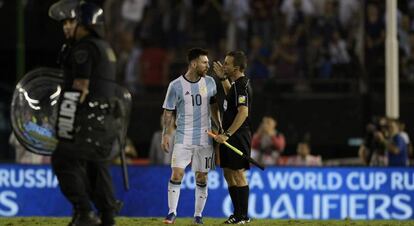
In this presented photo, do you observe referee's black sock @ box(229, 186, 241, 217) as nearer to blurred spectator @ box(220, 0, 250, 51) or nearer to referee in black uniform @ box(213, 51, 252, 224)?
referee in black uniform @ box(213, 51, 252, 224)

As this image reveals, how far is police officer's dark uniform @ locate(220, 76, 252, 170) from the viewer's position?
48.6ft

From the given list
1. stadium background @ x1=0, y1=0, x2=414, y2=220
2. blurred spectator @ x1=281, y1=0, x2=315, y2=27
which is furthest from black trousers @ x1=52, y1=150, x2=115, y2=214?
blurred spectator @ x1=281, y1=0, x2=315, y2=27

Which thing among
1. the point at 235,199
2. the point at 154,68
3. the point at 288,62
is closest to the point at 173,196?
the point at 235,199

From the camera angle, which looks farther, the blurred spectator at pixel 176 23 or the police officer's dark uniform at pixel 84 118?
the blurred spectator at pixel 176 23

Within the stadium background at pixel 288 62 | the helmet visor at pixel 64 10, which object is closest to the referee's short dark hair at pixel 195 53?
the helmet visor at pixel 64 10

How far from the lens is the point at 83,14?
12484 millimetres

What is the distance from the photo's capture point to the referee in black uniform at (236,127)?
14.8 metres

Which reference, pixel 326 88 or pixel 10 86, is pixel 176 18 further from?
pixel 10 86

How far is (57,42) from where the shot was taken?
1176 inches

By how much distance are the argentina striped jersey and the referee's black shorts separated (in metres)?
0.25

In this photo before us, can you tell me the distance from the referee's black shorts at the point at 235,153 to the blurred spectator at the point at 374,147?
6842mm

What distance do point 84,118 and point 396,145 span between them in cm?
983

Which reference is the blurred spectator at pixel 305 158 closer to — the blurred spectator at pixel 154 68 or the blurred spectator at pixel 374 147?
the blurred spectator at pixel 374 147

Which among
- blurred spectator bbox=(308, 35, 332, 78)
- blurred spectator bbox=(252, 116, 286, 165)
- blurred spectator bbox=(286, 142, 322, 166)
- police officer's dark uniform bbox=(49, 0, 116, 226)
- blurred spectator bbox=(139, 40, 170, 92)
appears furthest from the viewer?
blurred spectator bbox=(139, 40, 170, 92)
